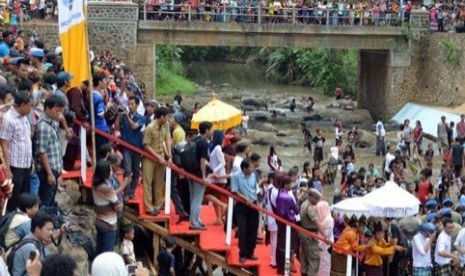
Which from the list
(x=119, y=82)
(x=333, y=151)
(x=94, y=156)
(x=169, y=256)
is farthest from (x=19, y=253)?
(x=333, y=151)

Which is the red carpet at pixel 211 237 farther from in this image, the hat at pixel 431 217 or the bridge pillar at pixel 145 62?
the bridge pillar at pixel 145 62

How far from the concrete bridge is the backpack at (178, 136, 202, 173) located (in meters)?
22.9

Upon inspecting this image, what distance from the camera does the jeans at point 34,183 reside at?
380 inches

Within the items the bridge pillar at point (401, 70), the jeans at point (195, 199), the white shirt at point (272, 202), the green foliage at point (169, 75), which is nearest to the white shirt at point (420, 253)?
the white shirt at point (272, 202)

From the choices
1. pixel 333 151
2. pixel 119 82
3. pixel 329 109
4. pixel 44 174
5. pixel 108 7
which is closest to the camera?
pixel 44 174

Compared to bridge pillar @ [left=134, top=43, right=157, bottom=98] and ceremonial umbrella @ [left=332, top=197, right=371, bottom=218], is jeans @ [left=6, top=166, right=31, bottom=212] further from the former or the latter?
bridge pillar @ [left=134, top=43, right=157, bottom=98]

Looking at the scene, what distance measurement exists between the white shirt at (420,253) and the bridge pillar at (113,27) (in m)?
24.2

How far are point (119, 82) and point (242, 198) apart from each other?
22.7 feet

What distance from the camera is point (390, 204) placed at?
1233 cm

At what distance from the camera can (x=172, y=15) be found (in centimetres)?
3450

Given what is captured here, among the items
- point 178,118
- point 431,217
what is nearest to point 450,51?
point 431,217

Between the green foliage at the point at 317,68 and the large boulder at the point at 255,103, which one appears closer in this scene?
the large boulder at the point at 255,103

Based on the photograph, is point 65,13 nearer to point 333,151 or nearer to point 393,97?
point 333,151

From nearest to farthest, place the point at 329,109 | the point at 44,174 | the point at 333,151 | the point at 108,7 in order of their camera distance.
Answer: the point at 44,174
the point at 333,151
the point at 108,7
the point at 329,109
